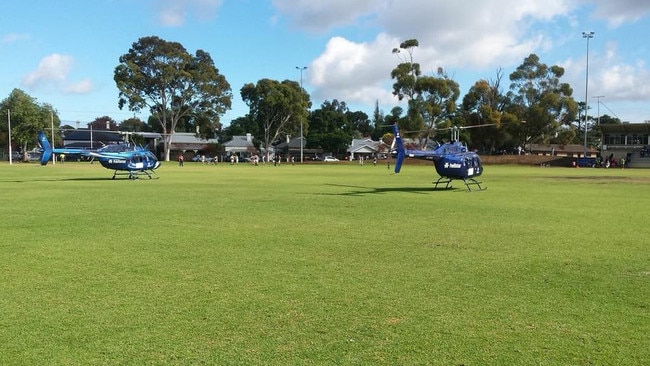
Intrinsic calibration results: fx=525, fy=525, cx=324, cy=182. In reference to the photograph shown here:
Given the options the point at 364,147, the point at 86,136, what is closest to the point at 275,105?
the point at 364,147

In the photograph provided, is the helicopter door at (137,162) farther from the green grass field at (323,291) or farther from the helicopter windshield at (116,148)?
the green grass field at (323,291)

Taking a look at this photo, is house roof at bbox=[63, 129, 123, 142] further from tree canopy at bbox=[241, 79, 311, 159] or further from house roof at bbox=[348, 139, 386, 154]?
house roof at bbox=[348, 139, 386, 154]

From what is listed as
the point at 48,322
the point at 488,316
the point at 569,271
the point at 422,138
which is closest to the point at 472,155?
the point at 569,271

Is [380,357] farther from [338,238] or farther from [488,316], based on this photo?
[338,238]

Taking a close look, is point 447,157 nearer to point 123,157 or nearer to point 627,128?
point 123,157

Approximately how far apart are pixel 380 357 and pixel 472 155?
67.6 ft

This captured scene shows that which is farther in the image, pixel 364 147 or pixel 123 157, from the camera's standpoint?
pixel 364 147

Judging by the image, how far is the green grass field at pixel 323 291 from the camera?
14.9ft

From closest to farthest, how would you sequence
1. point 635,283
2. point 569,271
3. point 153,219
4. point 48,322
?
point 48,322, point 635,283, point 569,271, point 153,219

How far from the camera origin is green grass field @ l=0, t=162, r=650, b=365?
455 centimetres

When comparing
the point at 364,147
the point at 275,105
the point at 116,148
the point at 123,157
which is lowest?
the point at 123,157

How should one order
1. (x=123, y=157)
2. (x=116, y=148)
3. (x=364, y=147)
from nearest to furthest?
(x=123, y=157)
(x=116, y=148)
(x=364, y=147)

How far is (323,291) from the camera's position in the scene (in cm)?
635

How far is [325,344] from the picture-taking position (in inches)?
184
